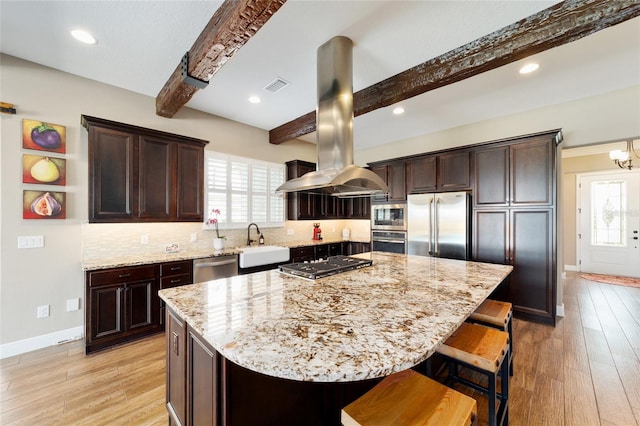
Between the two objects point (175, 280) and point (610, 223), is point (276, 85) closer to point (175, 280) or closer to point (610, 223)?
point (175, 280)

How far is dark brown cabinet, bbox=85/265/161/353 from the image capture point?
8.55 feet

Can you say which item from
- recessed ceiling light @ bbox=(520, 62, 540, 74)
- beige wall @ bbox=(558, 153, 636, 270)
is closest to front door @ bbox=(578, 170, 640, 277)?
beige wall @ bbox=(558, 153, 636, 270)

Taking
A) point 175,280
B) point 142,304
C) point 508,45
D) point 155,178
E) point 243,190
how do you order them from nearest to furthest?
1. point 508,45
2. point 142,304
3. point 175,280
4. point 155,178
5. point 243,190

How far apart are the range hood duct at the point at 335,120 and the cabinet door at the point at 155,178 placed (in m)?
1.86

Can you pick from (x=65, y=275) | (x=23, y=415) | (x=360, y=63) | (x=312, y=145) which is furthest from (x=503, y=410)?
(x=312, y=145)

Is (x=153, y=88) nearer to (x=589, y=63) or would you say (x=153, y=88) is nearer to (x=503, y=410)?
(x=503, y=410)

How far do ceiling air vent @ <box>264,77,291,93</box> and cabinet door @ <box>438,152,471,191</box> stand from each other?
2.72 meters

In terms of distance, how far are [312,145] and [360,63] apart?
300cm

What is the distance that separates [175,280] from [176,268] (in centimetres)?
14

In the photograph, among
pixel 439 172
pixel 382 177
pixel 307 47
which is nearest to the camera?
pixel 307 47

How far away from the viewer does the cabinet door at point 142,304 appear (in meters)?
2.80

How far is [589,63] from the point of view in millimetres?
2643

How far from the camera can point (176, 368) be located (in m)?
1.52

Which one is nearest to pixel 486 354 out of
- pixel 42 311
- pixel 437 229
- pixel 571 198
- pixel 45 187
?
pixel 437 229
